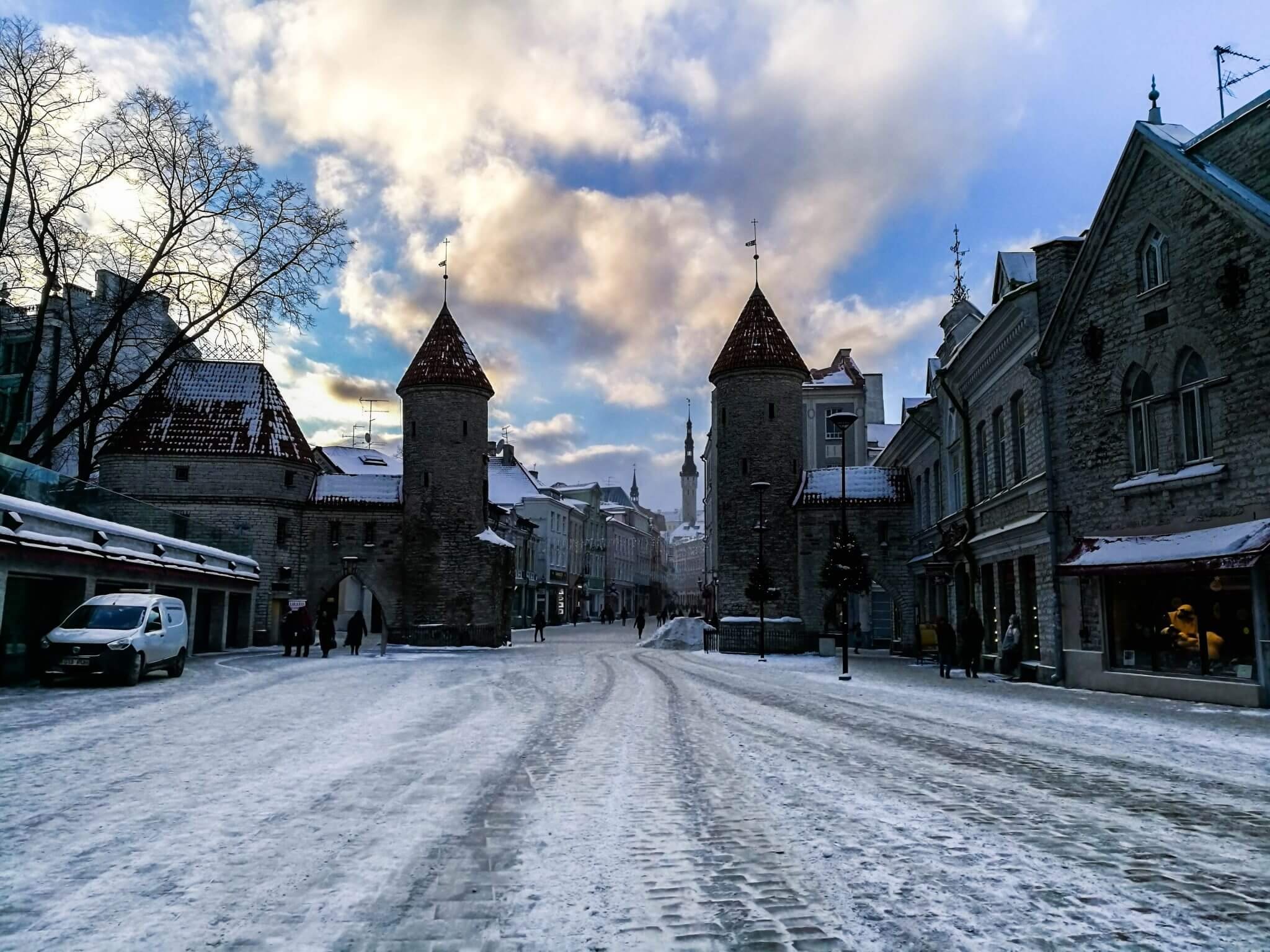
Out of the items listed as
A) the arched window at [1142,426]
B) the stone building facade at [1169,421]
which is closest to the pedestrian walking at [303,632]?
the stone building facade at [1169,421]

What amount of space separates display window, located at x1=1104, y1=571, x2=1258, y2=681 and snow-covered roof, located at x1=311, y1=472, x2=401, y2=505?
31649mm

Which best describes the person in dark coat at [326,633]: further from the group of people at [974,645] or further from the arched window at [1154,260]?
the arched window at [1154,260]

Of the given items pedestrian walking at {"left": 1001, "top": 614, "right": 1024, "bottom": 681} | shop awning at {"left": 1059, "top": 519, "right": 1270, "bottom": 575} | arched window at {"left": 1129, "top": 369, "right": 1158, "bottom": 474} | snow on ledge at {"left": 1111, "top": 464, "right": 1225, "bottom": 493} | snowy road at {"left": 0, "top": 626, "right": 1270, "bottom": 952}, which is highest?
arched window at {"left": 1129, "top": 369, "right": 1158, "bottom": 474}

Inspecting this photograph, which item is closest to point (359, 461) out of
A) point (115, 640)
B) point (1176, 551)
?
point (115, 640)

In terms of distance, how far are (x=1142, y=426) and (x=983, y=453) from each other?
28.5 feet

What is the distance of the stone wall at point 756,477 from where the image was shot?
1606 inches

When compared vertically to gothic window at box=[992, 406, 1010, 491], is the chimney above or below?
above

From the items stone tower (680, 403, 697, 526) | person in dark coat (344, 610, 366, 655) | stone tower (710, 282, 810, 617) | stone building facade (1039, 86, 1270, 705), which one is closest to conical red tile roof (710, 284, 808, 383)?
stone tower (710, 282, 810, 617)

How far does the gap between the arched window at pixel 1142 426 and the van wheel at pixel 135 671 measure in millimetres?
19679

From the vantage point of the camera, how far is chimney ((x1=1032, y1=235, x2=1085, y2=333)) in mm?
20641

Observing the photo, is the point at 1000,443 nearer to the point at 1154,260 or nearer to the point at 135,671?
the point at 1154,260

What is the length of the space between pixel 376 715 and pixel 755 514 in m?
29.3

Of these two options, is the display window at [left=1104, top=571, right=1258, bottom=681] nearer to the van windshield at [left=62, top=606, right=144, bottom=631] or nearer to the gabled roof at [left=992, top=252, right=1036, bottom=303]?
the gabled roof at [left=992, top=252, right=1036, bottom=303]

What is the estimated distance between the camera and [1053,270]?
20.8 meters
